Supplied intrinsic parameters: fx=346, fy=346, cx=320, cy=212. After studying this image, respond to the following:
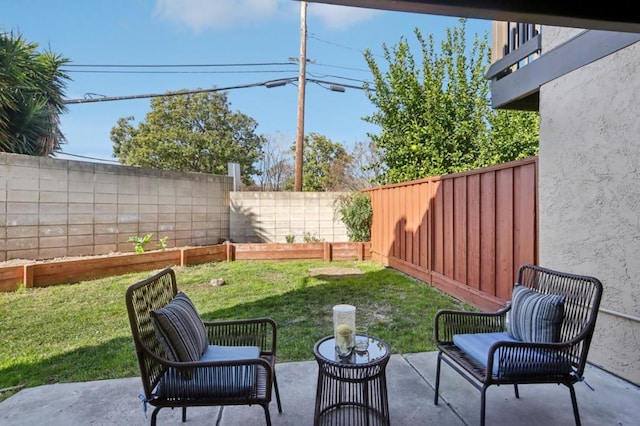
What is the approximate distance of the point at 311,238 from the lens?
8.32 m

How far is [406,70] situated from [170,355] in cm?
842

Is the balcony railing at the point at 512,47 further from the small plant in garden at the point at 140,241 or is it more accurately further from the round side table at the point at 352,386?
the small plant in garden at the point at 140,241

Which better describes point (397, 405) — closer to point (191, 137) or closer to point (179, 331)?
point (179, 331)

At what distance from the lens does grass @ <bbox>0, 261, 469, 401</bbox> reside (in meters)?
2.75

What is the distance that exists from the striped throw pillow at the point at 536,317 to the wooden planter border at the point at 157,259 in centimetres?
547

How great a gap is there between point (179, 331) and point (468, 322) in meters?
1.80

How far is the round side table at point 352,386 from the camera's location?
1.71m

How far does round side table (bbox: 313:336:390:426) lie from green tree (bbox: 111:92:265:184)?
13.9 m

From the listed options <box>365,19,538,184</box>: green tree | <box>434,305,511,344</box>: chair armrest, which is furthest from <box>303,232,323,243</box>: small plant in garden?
<box>434,305,511,344</box>: chair armrest

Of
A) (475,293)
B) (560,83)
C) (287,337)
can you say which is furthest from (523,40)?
(287,337)

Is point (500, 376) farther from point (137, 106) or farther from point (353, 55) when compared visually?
point (137, 106)

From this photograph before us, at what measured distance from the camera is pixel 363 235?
7.97 metres

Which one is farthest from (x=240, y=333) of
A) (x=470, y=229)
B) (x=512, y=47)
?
(x=512, y=47)

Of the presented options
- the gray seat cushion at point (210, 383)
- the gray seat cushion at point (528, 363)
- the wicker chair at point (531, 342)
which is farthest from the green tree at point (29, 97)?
the gray seat cushion at point (528, 363)
